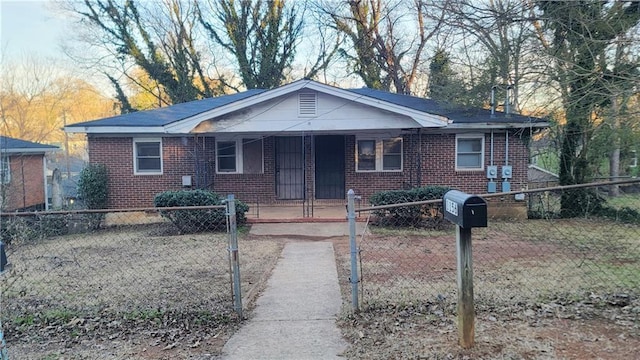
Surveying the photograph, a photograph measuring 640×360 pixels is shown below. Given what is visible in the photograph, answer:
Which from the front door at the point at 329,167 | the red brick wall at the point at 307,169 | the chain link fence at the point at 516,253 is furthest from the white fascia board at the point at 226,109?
the chain link fence at the point at 516,253

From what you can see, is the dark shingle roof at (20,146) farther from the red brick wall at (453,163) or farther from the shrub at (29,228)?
the red brick wall at (453,163)

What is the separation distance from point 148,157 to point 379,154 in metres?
7.43

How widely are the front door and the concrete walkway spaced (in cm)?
707

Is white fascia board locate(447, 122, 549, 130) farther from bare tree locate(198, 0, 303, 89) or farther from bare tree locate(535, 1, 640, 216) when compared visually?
bare tree locate(198, 0, 303, 89)

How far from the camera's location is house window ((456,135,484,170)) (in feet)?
43.3

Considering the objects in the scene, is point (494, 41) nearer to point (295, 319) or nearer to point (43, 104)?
point (295, 319)

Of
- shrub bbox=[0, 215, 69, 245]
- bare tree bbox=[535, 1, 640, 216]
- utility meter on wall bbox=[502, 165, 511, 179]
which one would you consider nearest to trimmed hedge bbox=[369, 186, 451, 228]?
utility meter on wall bbox=[502, 165, 511, 179]

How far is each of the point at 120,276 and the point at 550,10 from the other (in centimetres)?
979

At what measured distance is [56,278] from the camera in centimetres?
677

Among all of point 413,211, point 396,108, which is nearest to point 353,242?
point 413,211

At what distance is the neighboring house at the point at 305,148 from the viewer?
11695 mm

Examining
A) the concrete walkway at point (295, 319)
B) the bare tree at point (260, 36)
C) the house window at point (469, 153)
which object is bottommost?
the concrete walkway at point (295, 319)

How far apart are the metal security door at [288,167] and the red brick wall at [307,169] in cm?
39

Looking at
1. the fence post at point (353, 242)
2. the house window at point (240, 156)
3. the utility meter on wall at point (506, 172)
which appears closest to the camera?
the fence post at point (353, 242)
